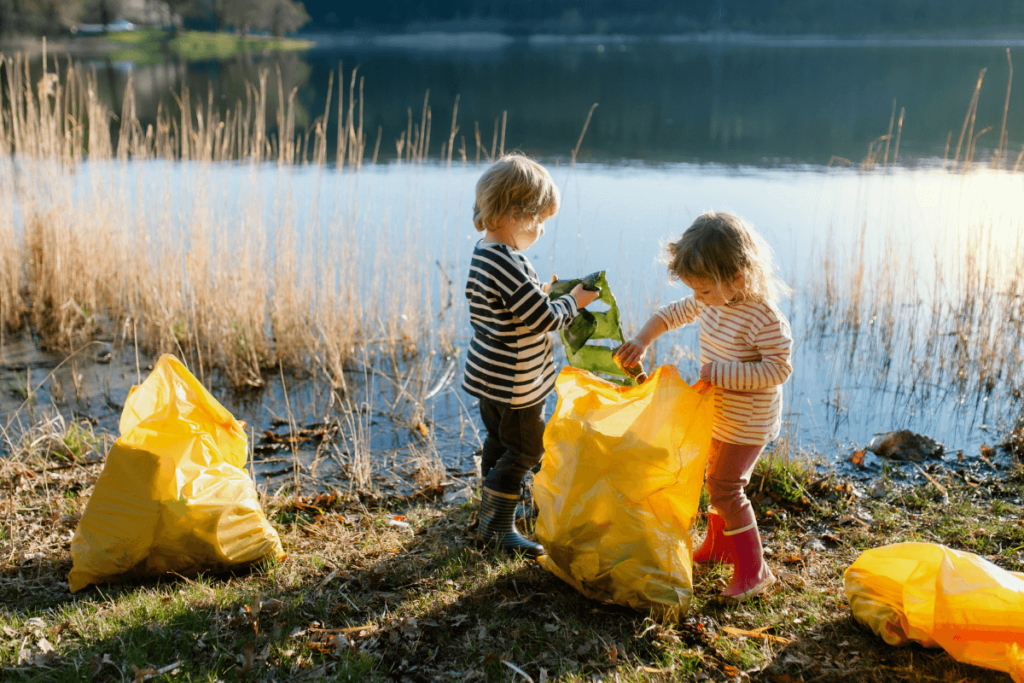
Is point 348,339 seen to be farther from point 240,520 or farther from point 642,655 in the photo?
point 642,655

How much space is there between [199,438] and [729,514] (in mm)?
1934

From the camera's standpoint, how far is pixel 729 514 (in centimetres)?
251

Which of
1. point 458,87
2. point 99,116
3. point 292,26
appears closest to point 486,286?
point 99,116

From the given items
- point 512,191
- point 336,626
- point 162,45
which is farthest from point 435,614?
point 162,45

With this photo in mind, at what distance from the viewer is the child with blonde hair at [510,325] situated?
2516mm

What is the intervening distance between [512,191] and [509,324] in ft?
1.53

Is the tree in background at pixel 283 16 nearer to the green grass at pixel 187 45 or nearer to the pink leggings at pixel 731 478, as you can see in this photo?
the green grass at pixel 187 45

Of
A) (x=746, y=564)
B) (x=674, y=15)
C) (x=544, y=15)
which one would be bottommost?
(x=746, y=564)

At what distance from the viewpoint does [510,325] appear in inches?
103

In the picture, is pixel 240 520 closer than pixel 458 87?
Yes

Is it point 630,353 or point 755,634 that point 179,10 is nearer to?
point 630,353

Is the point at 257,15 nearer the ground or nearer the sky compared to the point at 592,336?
nearer the sky

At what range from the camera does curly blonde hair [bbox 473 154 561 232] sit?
8.13ft

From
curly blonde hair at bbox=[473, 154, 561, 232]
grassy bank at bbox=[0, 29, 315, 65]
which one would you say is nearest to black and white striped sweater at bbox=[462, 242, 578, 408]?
curly blonde hair at bbox=[473, 154, 561, 232]
